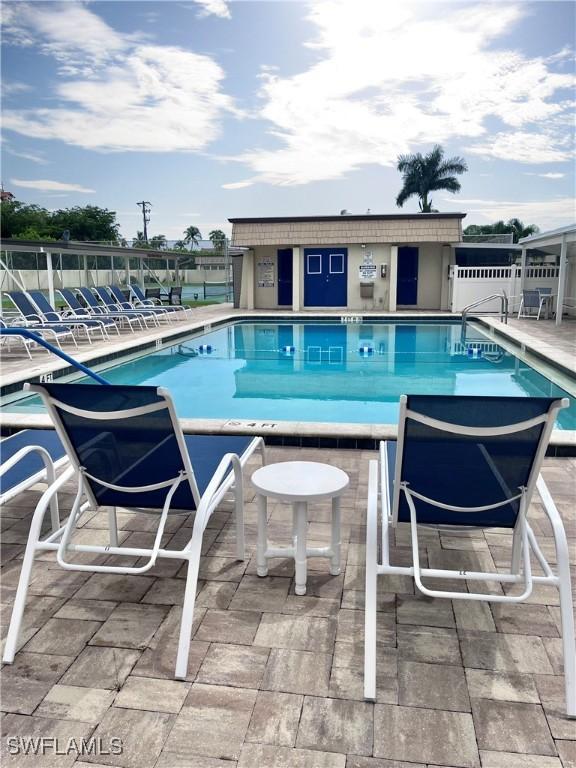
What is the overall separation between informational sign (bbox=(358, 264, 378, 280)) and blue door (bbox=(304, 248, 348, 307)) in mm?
485

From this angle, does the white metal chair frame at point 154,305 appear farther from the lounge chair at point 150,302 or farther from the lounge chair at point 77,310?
the lounge chair at point 77,310

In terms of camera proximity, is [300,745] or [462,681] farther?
[462,681]

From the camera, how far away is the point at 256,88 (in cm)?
2298

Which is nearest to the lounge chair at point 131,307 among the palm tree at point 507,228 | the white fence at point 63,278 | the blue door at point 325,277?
the white fence at point 63,278

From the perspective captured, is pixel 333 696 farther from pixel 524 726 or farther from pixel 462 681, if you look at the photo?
pixel 524 726

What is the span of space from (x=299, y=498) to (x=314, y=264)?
17618 millimetres

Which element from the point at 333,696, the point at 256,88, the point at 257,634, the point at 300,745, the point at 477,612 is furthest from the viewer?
the point at 256,88

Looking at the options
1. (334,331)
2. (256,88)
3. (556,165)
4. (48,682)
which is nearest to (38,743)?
(48,682)

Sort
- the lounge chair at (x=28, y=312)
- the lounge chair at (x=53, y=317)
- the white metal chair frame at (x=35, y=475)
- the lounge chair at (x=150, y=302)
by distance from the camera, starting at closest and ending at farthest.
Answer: the white metal chair frame at (x=35, y=475) → the lounge chair at (x=28, y=312) → the lounge chair at (x=53, y=317) → the lounge chair at (x=150, y=302)

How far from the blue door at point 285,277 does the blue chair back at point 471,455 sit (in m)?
18.2

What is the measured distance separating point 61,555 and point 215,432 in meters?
2.52

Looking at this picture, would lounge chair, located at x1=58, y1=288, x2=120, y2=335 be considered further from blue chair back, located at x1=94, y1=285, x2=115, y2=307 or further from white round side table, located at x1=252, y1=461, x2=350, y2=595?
white round side table, located at x1=252, y1=461, x2=350, y2=595

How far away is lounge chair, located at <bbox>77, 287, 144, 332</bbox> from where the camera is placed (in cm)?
1352

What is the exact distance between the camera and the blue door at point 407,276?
1969cm
